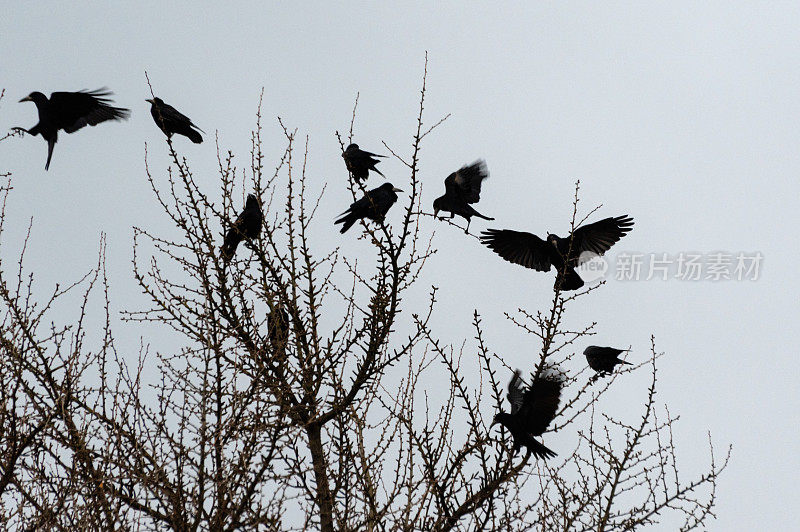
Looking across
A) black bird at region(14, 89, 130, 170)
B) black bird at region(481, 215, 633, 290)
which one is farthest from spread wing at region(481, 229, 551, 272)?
black bird at region(14, 89, 130, 170)

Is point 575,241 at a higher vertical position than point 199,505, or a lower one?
higher

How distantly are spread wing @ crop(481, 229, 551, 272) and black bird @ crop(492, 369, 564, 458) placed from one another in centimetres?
240

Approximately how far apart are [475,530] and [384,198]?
277 centimetres

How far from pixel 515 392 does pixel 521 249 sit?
215 cm

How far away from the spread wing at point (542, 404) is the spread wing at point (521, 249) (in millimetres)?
2461

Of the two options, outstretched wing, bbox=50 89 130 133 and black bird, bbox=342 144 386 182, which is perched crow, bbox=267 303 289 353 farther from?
outstretched wing, bbox=50 89 130 133

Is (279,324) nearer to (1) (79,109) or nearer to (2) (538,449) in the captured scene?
(2) (538,449)

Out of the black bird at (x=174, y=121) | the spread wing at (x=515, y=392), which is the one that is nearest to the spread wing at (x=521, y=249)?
the spread wing at (x=515, y=392)

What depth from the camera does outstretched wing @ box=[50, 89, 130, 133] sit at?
7.54 metres

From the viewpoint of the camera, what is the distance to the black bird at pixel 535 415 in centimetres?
502

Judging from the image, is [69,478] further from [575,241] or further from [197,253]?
[575,241]

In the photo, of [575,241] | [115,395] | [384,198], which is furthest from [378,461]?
[575,241]

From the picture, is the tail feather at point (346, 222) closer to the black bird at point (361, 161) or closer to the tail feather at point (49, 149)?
the black bird at point (361, 161)

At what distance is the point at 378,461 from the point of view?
13.6 ft
